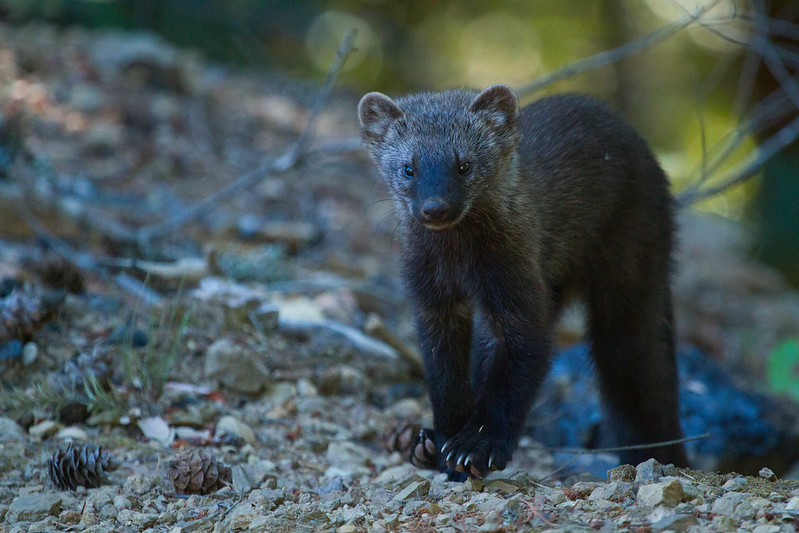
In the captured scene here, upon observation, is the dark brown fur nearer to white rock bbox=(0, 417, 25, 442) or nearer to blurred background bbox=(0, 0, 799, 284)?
white rock bbox=(0, 417, 25, 442)

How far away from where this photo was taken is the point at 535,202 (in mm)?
4258

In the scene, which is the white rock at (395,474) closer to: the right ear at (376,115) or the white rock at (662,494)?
the white rock at (662,494)

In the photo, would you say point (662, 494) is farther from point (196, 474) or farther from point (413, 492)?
point (196, 474)

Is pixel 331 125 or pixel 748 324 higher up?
pixel 331 125

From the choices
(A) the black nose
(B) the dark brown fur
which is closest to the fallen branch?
(B) the dark brown fur

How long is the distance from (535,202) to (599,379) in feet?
4.80

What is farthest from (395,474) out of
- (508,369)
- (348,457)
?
(508,369)

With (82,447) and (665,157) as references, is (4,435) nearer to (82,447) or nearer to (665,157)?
(82,447)

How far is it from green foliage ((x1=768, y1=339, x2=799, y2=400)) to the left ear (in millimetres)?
3884

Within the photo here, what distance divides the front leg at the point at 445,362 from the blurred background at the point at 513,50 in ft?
24.0

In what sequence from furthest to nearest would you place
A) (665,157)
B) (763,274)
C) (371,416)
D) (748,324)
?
(665,157) → (763,274) → (748,324) → (371,416)

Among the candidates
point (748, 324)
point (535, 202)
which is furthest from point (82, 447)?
point (748, 324)

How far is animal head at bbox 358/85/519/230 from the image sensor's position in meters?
3.80

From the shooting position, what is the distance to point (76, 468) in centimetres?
362
